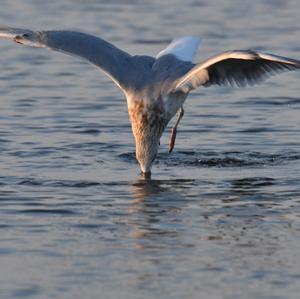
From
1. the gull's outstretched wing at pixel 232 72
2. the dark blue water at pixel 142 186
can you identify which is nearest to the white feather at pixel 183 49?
the gull's outstretched wing at pixel 232 72

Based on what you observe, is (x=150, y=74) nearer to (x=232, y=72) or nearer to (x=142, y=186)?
(x=232, y=72)

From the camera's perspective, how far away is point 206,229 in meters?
8.76

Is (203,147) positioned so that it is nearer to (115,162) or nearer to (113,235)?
(115,162)

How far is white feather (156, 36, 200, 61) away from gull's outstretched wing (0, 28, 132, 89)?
1.36 feet

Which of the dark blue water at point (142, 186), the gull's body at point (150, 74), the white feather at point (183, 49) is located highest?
the white feather at point (183, 49)

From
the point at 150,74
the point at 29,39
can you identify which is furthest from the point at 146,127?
the point at 29,39

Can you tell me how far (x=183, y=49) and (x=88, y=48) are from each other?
0.89 meters

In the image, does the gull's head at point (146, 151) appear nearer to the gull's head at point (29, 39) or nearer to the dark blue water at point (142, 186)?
the dark blue water at point (142, 186)

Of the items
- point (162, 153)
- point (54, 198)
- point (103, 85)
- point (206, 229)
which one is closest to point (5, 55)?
point (103, 85)

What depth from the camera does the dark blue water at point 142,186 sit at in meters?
7.61

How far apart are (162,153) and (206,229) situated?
2734 millimetres

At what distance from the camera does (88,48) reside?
10.6 metres

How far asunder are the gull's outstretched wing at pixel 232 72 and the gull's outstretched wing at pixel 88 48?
0.61m

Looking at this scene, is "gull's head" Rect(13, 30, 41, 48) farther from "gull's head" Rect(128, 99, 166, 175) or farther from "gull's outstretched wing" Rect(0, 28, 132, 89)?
"gull's head" Rect(128, 99, 166, 175)
